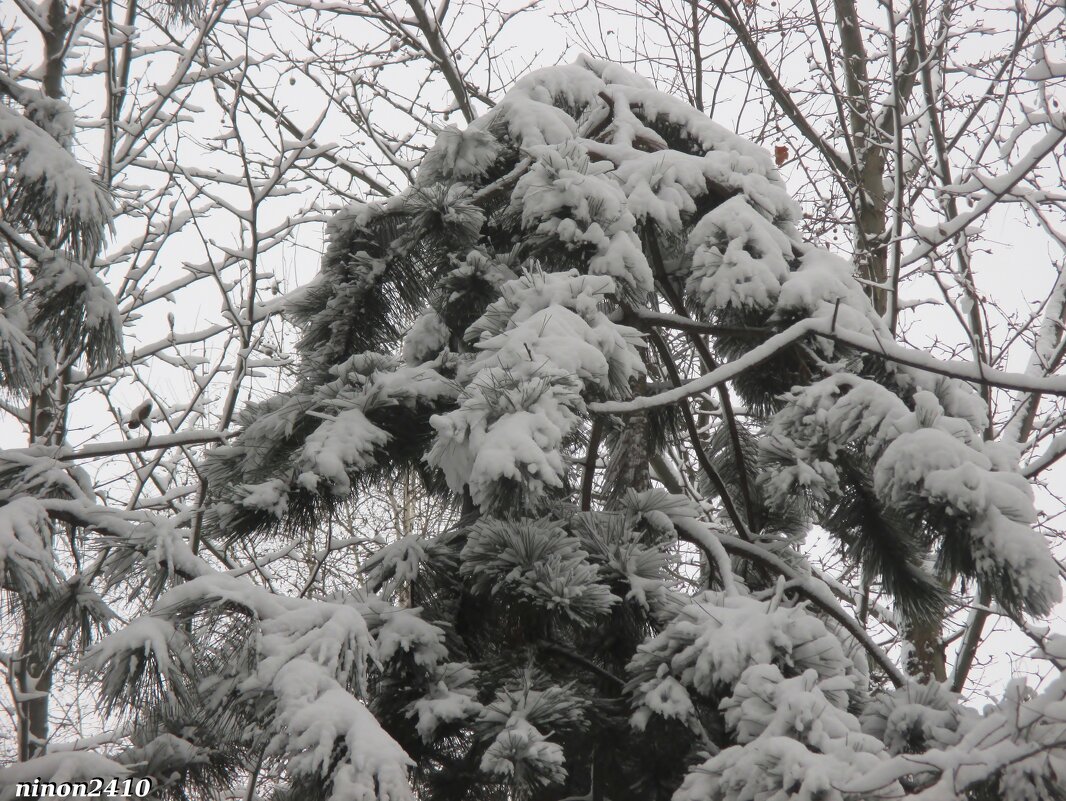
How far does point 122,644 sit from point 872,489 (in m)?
1.67

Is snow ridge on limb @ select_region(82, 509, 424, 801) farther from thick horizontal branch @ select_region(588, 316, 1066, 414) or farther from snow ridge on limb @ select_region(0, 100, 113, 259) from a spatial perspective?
snow ridge on limb @ select_region(0, 100, 113, 259)

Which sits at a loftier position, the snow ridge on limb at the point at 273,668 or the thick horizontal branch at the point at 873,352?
the thick horizontal branch at the point at 873,352

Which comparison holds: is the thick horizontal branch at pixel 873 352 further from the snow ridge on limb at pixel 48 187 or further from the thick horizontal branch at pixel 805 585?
the snow ridge on limb at pixel 48 187

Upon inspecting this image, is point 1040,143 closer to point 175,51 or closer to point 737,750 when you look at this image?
point 737,750

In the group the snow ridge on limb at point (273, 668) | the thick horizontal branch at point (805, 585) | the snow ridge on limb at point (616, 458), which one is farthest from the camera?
the thick horizontal branch at point (805, 585)

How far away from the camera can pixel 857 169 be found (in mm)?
5012

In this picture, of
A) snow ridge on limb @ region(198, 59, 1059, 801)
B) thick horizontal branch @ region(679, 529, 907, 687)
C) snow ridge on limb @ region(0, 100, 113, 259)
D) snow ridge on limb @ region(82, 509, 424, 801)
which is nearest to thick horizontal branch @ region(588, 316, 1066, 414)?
snow ridge on limb @ region(198, 59, 1059, 801)

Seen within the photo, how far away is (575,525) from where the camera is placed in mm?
1874

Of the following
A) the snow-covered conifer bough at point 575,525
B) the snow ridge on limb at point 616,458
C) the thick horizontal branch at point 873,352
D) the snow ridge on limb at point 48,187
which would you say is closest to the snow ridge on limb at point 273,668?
the snow-covered conifer bough at point 575,525

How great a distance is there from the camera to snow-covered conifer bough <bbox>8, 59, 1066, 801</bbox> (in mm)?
1314

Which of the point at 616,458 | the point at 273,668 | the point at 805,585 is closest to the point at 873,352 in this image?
the point at 805,585

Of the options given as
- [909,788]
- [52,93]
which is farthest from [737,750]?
[52,93]

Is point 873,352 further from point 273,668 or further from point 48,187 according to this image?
point 48,187

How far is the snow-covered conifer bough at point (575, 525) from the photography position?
1.31 metres
